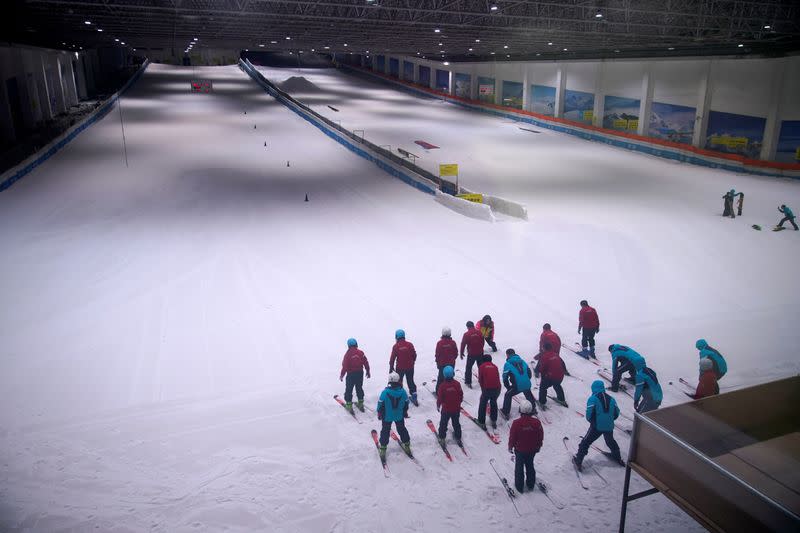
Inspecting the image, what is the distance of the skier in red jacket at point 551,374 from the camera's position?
26.8 ft

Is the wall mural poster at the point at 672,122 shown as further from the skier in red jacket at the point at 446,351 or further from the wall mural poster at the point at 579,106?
the skier in red jacket at the point at 446,351

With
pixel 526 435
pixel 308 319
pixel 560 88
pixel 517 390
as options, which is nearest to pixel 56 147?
pixel 308 319

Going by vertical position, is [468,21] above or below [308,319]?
above

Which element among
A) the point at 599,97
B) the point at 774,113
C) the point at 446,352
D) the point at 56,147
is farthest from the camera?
the point at 599,97

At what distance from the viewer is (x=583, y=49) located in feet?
126

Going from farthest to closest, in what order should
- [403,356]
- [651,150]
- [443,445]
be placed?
[651,150] < [403,356] < [443,445]

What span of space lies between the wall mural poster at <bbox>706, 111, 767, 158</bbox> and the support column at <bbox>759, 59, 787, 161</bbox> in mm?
415

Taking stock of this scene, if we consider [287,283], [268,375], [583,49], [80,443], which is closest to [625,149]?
[583,49]

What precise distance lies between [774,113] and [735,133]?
2373 mm

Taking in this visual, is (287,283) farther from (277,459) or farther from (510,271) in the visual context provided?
(277,459)

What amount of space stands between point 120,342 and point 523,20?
951 inches

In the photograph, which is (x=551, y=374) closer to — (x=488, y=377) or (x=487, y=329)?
(x=488, y=377)

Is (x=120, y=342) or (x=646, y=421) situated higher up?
(x=646, y=421)

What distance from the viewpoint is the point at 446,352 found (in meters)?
8.53
